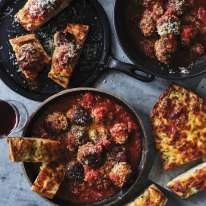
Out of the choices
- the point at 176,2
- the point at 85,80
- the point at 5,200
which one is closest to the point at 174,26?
the point at 176,2

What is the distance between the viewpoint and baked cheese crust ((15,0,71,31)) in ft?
14.5

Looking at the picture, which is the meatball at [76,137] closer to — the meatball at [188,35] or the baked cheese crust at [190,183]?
the baked cheese crust at [190,183]

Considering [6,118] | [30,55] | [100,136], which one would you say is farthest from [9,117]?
[100,136]

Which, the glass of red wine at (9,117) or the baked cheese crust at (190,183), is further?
the glass of red wine at (9,117)

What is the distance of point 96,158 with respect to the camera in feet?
13.9

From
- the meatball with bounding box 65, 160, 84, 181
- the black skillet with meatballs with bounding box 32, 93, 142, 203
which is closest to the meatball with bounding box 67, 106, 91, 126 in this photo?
the black skillet with meatballs with bounding box 32, 93, 142, 203

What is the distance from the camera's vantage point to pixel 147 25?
4.16m

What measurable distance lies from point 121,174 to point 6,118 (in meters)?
1.69

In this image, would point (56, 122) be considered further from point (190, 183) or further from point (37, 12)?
point (190, 183)

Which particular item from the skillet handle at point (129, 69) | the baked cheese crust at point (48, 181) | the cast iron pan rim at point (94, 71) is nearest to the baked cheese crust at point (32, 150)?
the baked cheese crust at point (48, 181)

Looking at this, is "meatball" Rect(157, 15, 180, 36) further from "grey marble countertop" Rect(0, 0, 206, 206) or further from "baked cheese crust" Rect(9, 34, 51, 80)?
"baked cheese crust" Rect(9, 34, 51, 80)

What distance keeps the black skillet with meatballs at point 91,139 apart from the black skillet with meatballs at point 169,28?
34.8 inches

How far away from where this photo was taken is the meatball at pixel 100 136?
14.1 feet

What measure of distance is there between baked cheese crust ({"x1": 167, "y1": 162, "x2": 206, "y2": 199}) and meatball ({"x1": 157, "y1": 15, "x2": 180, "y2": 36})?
5.77ft
